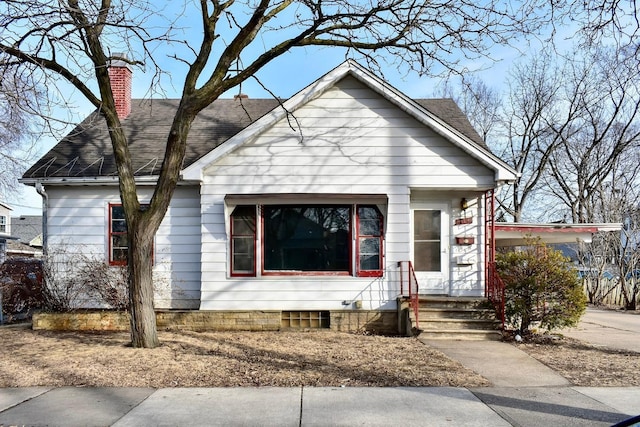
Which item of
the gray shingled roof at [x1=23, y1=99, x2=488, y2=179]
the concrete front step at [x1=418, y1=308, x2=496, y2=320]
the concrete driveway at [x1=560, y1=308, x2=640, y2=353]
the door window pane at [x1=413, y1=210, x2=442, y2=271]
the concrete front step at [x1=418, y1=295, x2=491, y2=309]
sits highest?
the gray shingled roof at [x1=23, y1=99, x2=488, y2=179]

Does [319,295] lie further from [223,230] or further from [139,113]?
[139,113]

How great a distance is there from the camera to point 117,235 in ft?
38.2

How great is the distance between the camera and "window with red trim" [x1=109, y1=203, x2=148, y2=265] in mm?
11578

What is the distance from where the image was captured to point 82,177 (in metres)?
11.3

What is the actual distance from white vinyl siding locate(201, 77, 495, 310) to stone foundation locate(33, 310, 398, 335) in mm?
210

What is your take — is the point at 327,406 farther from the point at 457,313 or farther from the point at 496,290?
the point at 496,290

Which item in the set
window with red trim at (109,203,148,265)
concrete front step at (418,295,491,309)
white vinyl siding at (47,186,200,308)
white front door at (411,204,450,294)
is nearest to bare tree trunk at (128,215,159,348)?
white vinyl siding at (47,186,200,308)

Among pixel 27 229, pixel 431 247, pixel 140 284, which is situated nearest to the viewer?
pixel 140 284

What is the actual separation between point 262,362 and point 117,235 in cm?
564

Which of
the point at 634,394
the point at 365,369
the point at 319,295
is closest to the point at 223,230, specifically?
the point at 319,295

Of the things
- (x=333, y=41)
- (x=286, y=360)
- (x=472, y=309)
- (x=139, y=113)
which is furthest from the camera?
(x=139, y=113)

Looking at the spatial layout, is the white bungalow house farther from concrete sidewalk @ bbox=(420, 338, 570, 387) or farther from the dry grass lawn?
concrete sidewalk @ bbox=(420, 338, 570, 387)

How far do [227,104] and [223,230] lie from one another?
507cm

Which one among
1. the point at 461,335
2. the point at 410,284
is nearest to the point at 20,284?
the point at 410,284
